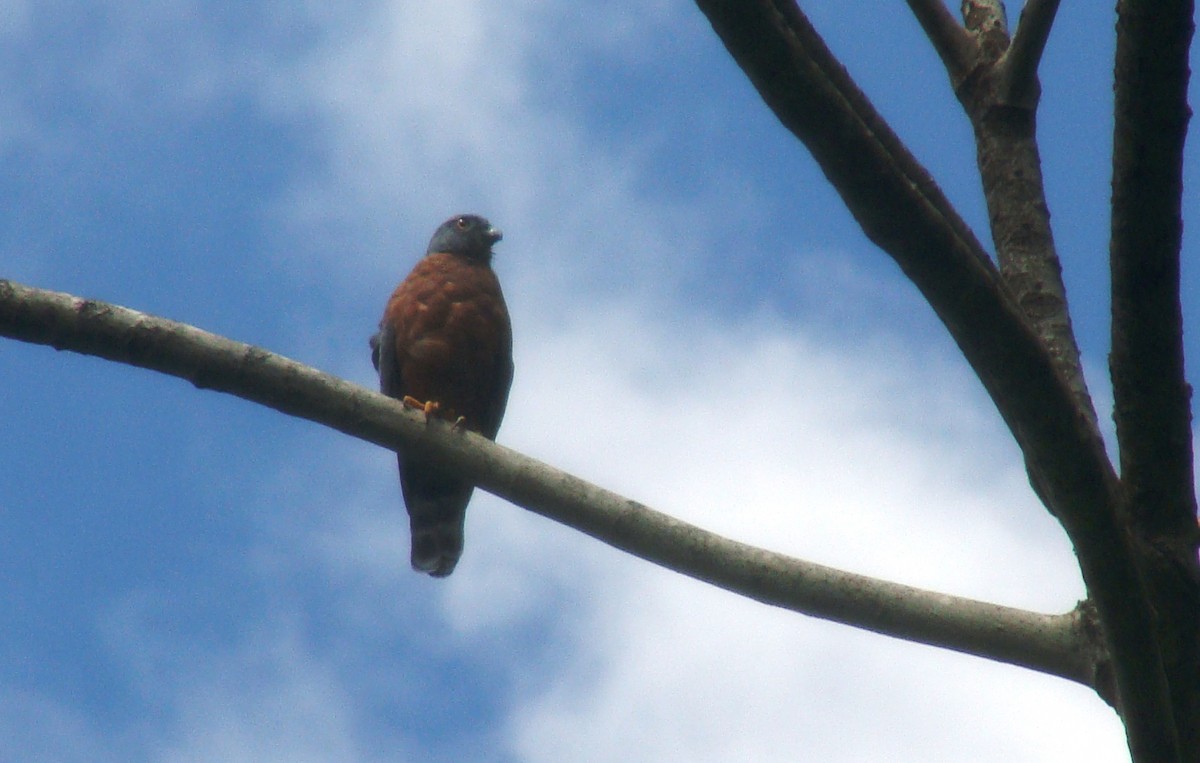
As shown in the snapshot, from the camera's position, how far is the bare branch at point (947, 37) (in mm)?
3529

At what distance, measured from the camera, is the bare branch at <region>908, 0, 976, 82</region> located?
11.6 feet

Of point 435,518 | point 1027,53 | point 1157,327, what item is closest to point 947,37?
point 1027,53

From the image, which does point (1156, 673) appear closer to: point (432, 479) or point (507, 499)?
point (507, 499)

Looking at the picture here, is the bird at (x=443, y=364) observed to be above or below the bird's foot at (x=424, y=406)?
above

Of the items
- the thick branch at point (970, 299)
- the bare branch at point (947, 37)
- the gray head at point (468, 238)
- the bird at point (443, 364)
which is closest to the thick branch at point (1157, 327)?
the thick branch at point (970, 299)

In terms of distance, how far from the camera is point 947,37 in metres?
3.55

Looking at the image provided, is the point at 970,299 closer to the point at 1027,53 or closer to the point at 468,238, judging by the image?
the point at 1027,53

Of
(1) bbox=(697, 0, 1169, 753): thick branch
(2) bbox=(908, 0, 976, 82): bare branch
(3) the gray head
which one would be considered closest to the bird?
(3) the gray head

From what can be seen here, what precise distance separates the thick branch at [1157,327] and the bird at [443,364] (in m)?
4.10

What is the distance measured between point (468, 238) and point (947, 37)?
406 centimetres

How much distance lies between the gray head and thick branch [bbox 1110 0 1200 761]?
5.04 m

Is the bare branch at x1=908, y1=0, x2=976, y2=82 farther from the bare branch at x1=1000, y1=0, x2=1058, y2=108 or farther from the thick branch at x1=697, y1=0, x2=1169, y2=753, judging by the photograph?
the thick branch at x1=697, y1=0, x2=1169, y2=753

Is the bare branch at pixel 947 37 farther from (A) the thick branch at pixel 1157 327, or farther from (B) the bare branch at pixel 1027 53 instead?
(A) the thick branch at pixel 1157 327

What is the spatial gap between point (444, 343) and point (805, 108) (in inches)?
177
